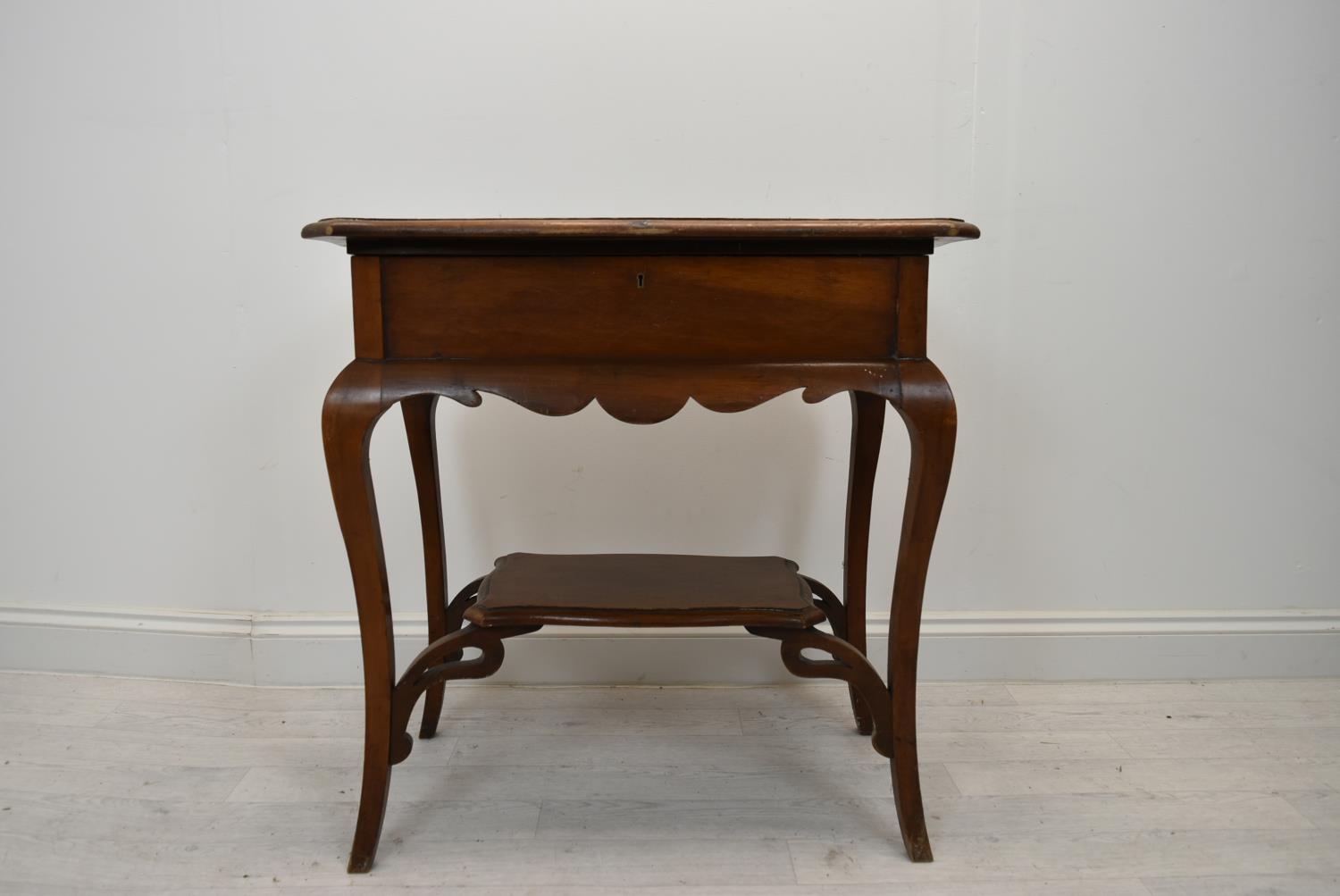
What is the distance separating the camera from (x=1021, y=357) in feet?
6.19

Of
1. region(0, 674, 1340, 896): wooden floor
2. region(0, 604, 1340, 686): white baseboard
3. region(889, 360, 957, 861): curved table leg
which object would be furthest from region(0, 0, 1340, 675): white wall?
region(889, 360, 957, 861): curved table leg

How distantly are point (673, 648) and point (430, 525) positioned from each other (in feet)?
1.98

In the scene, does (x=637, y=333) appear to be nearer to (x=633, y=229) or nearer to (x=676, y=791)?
(x=633, y=229)

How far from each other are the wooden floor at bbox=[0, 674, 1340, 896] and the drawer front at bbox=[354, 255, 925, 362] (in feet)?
2.45

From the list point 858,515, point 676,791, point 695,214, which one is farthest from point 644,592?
point 695,214

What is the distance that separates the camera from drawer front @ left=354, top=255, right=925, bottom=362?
1230 millimetres

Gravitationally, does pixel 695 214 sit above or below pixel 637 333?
above

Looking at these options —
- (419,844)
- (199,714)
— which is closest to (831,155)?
(419,844)

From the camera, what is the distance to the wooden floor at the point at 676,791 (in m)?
1.30

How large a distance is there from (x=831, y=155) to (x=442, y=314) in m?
0.95

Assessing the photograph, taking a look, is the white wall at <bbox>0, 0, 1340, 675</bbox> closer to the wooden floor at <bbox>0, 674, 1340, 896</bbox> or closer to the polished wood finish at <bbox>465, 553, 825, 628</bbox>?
the wooden floor at <bbox>0, 674, 1340, 896</bbox>

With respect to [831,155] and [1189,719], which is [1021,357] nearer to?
[831,155]

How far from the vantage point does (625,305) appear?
48.6 inches

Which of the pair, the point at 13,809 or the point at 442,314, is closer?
the point at 442,314
